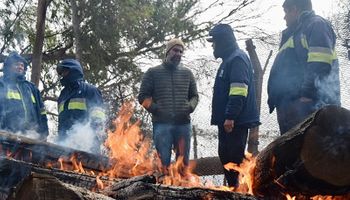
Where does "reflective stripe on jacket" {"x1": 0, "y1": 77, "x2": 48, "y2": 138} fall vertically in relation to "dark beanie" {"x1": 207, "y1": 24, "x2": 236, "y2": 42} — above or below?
below

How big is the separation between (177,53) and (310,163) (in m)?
3.72

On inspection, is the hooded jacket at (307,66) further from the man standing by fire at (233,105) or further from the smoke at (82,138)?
the smoke at (82,138)

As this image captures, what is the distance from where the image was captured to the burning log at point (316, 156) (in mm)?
3168

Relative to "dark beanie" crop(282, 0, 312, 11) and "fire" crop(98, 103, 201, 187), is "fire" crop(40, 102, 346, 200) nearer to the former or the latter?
"fire" crop(98, 103, 201, 187)

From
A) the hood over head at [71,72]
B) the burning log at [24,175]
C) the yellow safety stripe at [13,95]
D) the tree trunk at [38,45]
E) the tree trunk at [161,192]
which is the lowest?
the tree trunk at [161,192]

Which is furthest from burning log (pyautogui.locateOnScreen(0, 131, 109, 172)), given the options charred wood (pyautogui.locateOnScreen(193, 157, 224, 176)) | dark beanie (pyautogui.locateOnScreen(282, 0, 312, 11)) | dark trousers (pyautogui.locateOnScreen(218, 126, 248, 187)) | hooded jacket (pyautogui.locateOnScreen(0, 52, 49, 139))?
charred wood (pyautogui.locateOnScreen(193, 157, 224, 176))

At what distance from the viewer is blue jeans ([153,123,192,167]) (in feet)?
20.7

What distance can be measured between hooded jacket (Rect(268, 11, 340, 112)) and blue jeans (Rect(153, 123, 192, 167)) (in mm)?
1563

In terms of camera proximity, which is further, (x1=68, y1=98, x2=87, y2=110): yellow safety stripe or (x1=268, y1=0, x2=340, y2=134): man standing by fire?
(x1=68, y1=98, x2=87, y2=110): yellow safety stripe

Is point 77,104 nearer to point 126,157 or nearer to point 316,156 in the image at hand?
point 126,157

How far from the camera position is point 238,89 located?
553 cm

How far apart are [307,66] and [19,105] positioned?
391cm

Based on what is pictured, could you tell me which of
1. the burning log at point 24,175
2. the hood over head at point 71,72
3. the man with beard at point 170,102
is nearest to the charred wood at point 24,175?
the burning log at point 24,175

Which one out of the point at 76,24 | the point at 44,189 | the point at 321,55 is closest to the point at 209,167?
the point at 321,55
